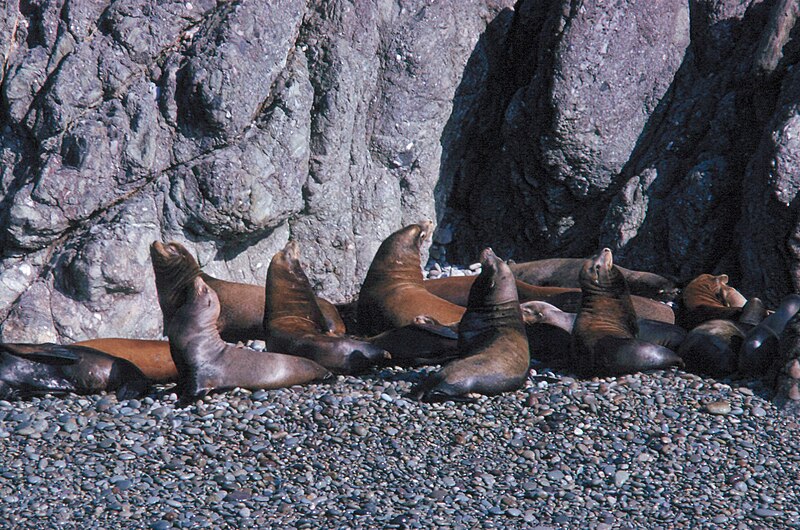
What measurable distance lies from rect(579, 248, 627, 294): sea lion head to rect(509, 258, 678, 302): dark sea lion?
1.91 metres

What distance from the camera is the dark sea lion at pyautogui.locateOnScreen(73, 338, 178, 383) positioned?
8.38 m

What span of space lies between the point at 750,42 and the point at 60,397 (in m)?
8.83

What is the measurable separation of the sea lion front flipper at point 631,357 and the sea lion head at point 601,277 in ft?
2.70

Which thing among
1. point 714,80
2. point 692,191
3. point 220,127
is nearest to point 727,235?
point 692,191

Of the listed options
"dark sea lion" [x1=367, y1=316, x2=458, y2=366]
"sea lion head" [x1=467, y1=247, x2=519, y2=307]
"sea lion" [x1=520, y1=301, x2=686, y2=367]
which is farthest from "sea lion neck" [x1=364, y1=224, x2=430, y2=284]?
"sea lion head" [x1=467, y1=247, x2=519, y2=307]

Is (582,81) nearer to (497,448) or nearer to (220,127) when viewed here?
(220,127)

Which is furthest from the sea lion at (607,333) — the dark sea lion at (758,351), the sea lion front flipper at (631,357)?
the dark sea lion at (758,351)

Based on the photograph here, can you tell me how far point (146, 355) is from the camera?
8.50m

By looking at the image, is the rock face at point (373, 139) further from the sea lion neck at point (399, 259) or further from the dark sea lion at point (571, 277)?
the sea lion neck at point (399, 259)

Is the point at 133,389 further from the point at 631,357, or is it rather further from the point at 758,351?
the point at 758,351

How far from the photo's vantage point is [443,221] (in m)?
12.9

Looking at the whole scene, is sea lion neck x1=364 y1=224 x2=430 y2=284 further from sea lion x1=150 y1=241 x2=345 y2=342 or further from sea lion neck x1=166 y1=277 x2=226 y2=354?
sea lion neck x1=166 y1=277 x2=226 y2=354

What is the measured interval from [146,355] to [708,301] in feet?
18.1

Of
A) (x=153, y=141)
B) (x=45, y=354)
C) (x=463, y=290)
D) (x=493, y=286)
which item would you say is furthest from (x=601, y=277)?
(x=45, y=354)
